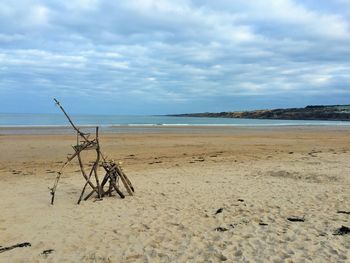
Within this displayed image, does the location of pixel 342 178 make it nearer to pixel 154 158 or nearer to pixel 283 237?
pixel 283 237

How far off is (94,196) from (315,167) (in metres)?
7.92

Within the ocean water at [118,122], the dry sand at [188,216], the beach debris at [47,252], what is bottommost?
the beach debris at [47,252]

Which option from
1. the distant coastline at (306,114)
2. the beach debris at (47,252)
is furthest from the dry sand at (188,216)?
the distant coastline at (306,114)

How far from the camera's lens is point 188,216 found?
7.77 metres

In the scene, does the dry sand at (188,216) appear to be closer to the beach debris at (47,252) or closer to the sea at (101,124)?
the beach debris at (47,252)

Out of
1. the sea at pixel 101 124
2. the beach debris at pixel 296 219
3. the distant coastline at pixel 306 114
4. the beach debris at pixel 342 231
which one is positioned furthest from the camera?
the distant coastline at pixel 306 114

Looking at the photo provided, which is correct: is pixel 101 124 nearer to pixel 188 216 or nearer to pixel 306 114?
pixel 188 216

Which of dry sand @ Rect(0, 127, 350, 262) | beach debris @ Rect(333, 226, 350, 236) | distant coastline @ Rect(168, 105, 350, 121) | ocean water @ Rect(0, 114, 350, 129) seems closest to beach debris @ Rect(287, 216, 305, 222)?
dry sand @ Rect(0, 127, 350, 262)

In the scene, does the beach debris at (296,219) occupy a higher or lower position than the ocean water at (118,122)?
lower

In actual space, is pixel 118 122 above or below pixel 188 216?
above

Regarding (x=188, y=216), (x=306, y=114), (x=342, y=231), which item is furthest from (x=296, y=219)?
(x=306, y=114)

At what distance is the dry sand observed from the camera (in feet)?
19.2

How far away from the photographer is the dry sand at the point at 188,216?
5.86 m

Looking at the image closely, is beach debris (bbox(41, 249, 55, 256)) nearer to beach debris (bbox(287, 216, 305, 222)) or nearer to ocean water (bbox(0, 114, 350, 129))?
beach debris (bbox(287, 216, 305, 222))
